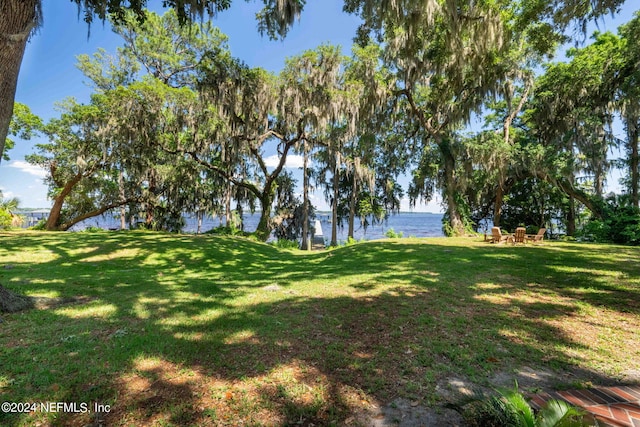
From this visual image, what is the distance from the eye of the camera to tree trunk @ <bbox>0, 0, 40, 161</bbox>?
3.29 m

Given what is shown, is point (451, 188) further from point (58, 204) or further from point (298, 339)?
point (58, 204)

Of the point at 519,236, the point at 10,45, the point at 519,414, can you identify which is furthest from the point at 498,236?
the point at 10,45

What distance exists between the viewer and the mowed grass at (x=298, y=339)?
236cm

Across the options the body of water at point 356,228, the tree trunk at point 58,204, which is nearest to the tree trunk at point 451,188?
the body of water at point 356,228

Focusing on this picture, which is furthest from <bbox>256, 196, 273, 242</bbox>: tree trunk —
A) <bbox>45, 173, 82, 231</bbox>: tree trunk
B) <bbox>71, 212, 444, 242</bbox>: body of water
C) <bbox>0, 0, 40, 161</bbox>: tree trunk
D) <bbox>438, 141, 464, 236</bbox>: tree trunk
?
<bbox>0, 0, 40, 161</bbox>: tree trunk

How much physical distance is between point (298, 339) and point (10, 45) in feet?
15.9

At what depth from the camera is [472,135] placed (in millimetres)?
17609

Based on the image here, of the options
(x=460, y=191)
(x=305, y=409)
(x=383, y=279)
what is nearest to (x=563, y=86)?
(x=460, y=191)

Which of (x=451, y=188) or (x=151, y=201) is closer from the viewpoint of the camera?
(x=451, y=188)

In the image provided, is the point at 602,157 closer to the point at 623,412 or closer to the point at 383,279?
the point at 383,279

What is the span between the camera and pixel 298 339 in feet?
11.4

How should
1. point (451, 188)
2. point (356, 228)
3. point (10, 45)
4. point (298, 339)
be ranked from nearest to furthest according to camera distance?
1. point (10, 45)
2. point (298, 339)
3. point (451, 188)
4. point (356, 228)

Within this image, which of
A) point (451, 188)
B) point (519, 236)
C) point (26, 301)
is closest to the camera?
point (26, 301)

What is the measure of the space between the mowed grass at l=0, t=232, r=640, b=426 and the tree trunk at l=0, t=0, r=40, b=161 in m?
2.54
